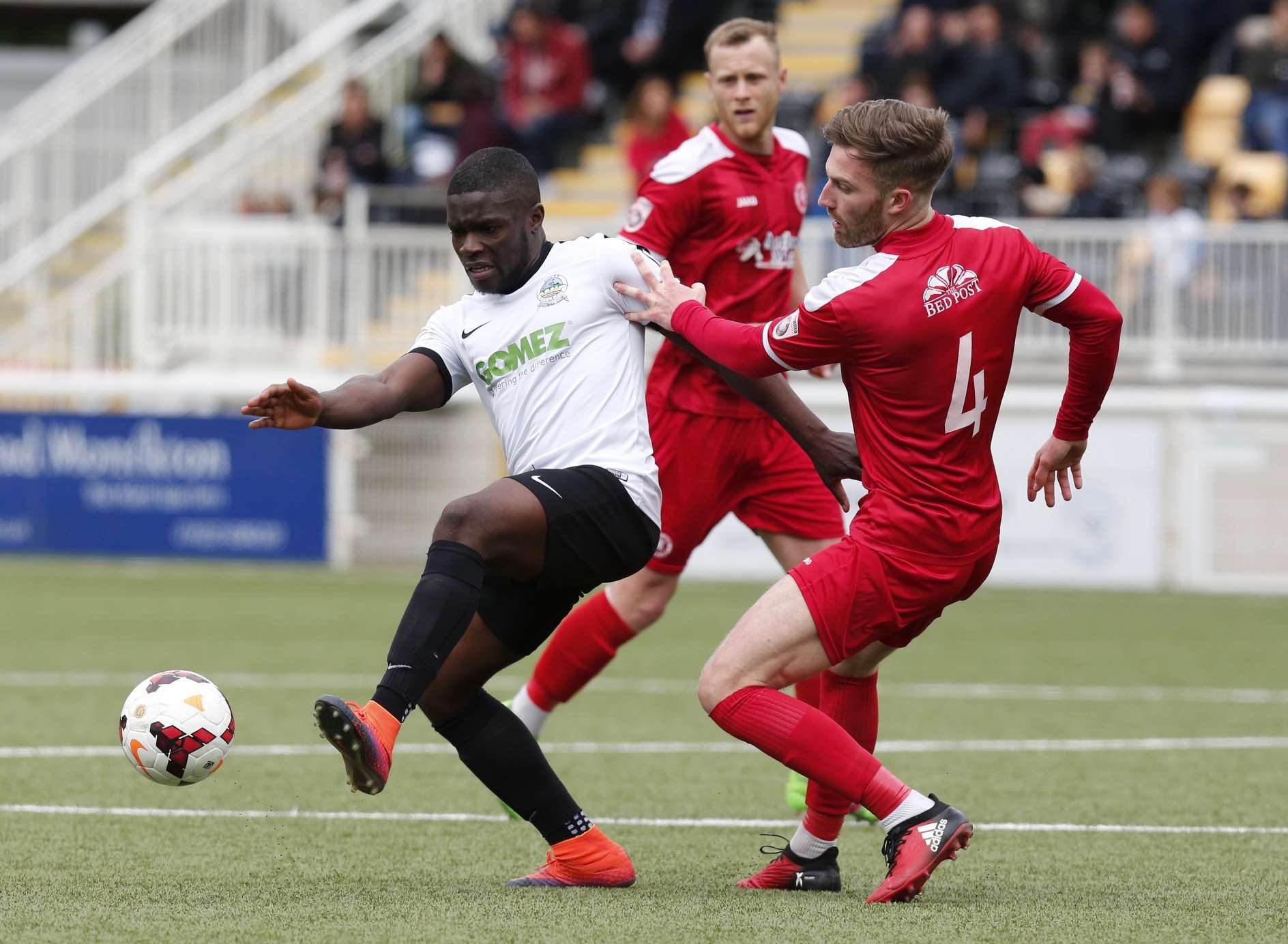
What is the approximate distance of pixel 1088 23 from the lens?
18.6 m

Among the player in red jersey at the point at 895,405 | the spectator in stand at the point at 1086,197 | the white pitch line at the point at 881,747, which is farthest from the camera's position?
the spectator in stand at the point at 1086,197

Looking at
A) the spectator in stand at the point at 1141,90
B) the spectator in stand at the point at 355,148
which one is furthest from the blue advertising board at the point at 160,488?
the spectator in stand at the point at 1141,90

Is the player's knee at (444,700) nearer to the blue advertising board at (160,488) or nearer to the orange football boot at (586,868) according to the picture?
the orange football boot at (586,868)

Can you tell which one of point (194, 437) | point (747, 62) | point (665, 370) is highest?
point (747, 62)

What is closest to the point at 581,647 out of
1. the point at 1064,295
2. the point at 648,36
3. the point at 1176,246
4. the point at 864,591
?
the point at 864,591

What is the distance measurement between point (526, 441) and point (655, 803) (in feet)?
6.29

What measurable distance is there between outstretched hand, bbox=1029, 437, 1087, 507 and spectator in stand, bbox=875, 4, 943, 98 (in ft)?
42.0

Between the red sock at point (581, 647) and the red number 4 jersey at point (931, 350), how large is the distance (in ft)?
6.24

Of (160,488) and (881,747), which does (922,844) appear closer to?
(881,747)

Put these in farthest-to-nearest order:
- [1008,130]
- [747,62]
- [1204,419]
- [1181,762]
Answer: [1008,130] → [1204,419] → [1181,762] → [747,62]

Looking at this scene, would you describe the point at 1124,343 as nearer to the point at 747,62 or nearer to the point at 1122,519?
the point at 1122,519

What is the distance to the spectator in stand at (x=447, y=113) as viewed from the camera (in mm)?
18875

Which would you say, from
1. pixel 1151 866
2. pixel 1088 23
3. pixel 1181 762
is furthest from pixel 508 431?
pixel 1088 23

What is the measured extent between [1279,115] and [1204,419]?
11.7ft
